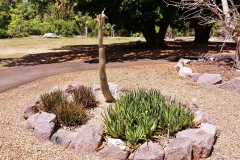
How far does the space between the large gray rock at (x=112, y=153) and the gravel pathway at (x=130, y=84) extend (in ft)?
0.52

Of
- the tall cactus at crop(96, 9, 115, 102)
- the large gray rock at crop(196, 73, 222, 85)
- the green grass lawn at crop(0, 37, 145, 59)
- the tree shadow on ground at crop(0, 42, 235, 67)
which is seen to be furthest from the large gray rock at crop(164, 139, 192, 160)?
the green grass lawn at crop(0, 37, 145, 59)

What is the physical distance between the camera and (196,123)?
15.1ft

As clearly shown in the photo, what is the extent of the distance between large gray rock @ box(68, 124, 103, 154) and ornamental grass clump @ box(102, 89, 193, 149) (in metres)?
0.20

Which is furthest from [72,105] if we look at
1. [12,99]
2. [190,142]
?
[12,99]

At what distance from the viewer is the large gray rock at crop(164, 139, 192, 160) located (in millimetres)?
3805

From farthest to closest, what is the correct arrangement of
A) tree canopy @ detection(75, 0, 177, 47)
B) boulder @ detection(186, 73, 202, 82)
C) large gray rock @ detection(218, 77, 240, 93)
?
tree canopy @ detection(75, 0, 177, 47), boulder @ detection(186, 73, 202, 82), large gray rock @ detection(218, 77, 240, 93)

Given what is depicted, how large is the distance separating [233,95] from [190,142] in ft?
11.0

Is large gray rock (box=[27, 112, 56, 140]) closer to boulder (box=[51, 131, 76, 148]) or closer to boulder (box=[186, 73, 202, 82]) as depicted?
boulder (box=[51, 131, 76, 148])

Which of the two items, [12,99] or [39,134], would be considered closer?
[39,134]

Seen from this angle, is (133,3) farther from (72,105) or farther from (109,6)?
(72,105)

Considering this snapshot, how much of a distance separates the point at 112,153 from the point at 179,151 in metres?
0.93

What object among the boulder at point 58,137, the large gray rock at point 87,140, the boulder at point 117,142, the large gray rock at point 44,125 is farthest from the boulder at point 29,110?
the boulder at point 117,142

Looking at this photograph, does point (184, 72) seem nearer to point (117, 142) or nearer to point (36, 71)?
point (117, 142)

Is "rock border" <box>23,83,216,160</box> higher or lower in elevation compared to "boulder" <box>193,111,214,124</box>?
lower
